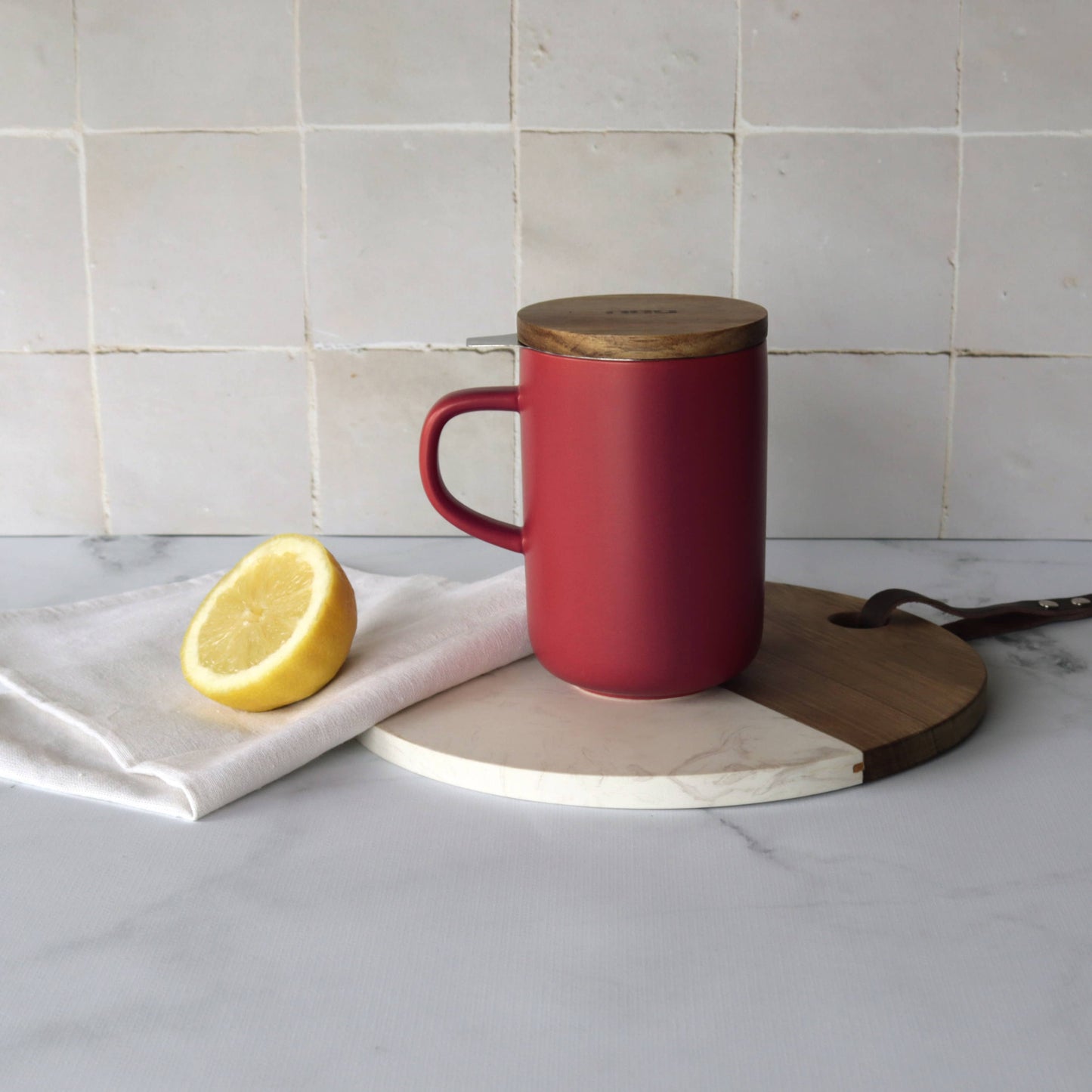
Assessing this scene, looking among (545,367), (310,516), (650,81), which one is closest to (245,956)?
(545,367)

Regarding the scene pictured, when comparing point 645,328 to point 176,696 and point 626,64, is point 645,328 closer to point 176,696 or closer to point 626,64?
point 176,696

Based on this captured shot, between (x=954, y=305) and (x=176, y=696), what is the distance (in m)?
0.70

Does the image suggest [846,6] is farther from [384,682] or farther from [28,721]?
[28,721]

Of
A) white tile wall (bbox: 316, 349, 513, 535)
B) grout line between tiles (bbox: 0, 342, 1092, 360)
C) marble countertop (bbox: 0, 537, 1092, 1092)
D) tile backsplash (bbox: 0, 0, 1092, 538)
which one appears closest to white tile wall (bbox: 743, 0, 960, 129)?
tile backsplash (bbox: 0, 0, 1092, 538)

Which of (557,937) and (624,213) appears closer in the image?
(557,937)

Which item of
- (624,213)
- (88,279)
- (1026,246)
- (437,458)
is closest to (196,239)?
(88,279)

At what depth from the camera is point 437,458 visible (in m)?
0.70

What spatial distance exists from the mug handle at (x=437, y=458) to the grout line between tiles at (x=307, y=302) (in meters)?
0.40

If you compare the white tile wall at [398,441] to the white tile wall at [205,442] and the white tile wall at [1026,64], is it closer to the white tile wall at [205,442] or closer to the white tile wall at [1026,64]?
the white tile wall at [205,442]

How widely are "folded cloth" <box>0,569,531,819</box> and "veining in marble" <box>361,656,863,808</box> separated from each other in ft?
0.09

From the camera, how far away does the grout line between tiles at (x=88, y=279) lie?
3.38ft

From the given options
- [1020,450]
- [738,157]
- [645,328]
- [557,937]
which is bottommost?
[557,937]

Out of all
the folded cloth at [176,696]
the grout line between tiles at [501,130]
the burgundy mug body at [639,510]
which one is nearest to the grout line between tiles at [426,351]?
the grout line between tiles at [501,130]

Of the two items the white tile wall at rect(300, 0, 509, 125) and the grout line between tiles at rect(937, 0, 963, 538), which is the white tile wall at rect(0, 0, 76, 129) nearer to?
the white tile wall at rect(300, 0, 509, 125)
